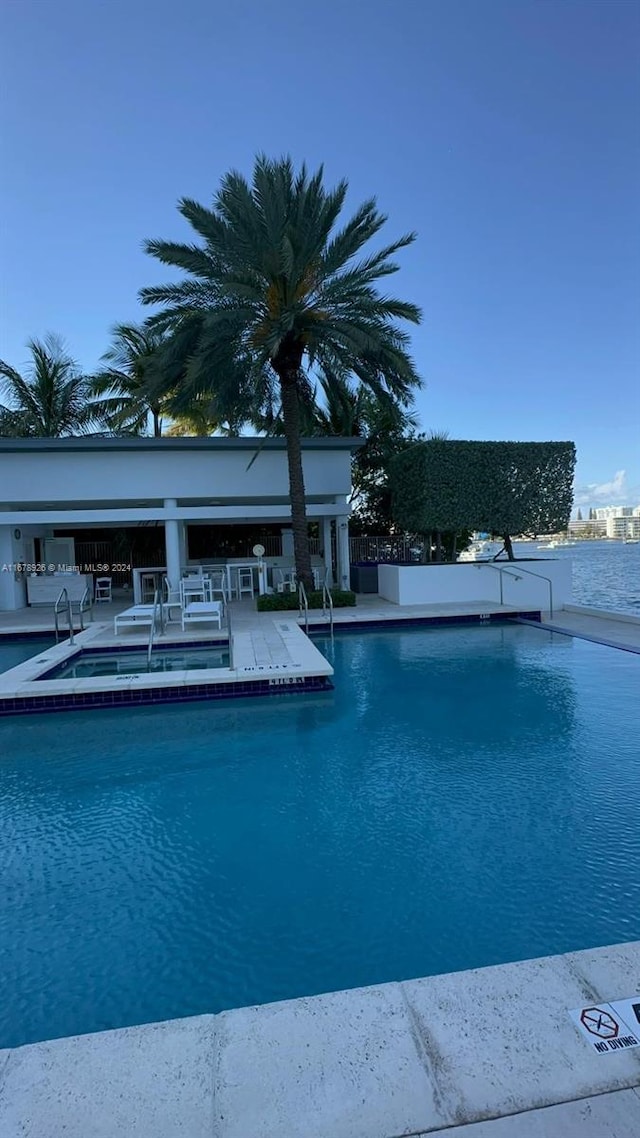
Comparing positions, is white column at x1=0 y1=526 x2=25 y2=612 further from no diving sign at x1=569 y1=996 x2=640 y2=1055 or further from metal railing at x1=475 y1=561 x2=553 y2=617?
no diving sign at x1=569 y1=996 x2=640 y2=1055

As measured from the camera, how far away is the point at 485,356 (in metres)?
24.2

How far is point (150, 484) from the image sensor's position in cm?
1625

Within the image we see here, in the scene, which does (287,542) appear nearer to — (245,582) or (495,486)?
(245,582)

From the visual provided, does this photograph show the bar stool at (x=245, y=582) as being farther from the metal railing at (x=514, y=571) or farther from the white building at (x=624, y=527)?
the white building at (x=624, y=527)

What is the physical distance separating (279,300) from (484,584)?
8.87 meters

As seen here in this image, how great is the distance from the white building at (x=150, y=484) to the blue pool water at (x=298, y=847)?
897 centimetres

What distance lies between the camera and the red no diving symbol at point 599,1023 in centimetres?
241

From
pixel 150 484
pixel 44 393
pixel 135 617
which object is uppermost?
pixel 44 393

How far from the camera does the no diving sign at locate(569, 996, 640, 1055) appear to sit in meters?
2.36

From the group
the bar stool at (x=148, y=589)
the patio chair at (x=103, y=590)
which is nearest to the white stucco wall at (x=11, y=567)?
the patio chair at (x=103, y=590)

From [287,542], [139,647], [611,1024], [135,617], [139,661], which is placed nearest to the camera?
[611,1024]

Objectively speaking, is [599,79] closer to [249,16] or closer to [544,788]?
[249,16]

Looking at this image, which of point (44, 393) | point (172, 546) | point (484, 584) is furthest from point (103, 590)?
point (484, 584)

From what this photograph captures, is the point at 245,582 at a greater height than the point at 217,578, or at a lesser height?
lesser
